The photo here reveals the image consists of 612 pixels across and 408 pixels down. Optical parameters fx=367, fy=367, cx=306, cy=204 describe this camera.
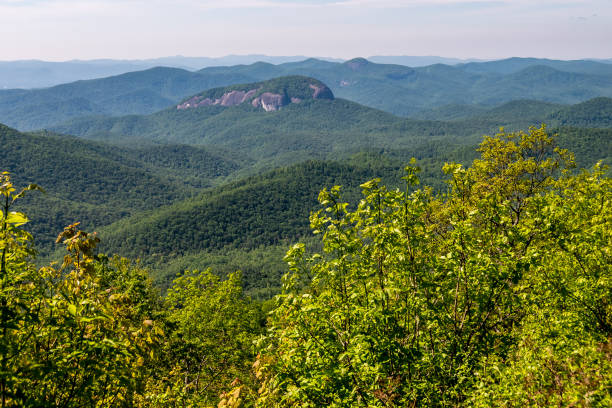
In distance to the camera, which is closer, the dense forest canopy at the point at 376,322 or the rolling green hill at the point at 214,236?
the dense forest canopy at the point at 376,322

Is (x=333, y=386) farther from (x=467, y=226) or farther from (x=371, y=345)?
(x=467, y=226)

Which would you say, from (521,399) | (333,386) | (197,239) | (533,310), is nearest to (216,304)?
(333,386)

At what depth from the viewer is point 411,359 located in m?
9.84

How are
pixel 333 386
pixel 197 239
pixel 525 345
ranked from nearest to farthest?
pixel 333 386
pixel 525 345
pixel 197 239

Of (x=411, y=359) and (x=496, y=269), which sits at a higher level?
(x=496, y=269)

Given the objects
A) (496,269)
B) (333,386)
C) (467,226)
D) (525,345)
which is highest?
(467,226)

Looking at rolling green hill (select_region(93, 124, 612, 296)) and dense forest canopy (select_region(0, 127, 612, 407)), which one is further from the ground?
dense forest canopy (select_region(0, 127, 612, 407))

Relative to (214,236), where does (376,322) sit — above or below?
above

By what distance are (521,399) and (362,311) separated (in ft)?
12.4

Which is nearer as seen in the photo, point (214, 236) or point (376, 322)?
point (376, 322)

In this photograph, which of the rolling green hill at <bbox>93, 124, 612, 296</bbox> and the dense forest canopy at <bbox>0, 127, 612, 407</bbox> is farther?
the rolling green hill at <bbox>93, 124, 612, 296</bbox>

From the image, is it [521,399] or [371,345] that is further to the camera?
[371,345]

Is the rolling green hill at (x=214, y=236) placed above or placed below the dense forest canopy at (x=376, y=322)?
below

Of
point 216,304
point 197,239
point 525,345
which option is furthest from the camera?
point 197,239
